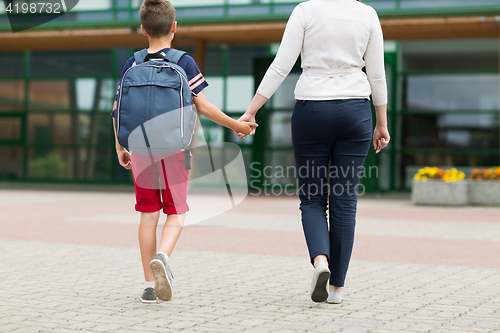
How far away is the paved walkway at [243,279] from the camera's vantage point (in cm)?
326

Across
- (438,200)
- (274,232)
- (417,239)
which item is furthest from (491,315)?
(438,200)

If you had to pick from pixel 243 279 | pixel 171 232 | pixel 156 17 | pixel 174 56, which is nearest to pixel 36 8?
pixel 243 279

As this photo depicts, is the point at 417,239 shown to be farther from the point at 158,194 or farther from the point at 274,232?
the point at 158,194

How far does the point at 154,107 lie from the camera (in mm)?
3383

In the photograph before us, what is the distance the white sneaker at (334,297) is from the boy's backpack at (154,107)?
126 cm

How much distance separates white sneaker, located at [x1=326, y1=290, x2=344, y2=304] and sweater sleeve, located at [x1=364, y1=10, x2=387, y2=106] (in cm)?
118

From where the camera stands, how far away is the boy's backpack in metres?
3.38

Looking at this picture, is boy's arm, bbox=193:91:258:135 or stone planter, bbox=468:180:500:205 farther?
stone planter, bbox=468:180:500:205

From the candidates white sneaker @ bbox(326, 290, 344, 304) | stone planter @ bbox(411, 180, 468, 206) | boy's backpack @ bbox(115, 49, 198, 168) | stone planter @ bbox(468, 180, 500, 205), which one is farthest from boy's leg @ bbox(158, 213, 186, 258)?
stone planter @ bbox(468, 180, 500, 205)

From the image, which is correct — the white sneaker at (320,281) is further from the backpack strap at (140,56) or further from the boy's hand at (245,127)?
the backpack strap at (140,56)

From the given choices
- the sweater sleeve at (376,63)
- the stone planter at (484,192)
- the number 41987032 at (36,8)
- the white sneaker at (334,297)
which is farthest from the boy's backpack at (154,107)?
the number 41987032 at (36,8)

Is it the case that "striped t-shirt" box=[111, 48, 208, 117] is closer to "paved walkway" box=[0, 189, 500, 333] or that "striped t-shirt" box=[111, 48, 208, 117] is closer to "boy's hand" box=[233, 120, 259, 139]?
"boy's hand" box=[233, 120, 259, 139]

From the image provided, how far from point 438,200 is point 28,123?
12.6 m

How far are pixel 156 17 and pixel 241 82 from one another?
13.8m
